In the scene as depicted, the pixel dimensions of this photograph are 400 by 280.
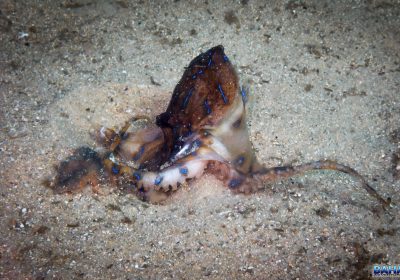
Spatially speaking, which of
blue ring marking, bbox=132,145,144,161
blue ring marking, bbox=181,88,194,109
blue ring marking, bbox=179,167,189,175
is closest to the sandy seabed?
blue ring marking, bbox=179,167,189,175

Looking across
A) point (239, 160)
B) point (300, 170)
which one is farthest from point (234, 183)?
point (300, 170)

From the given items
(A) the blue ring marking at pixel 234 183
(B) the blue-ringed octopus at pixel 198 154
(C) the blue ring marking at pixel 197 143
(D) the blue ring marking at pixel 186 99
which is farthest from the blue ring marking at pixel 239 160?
(D) the blue ring marking at pixel 186 99

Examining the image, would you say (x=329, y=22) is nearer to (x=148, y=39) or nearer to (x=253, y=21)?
(x=253, y=21)

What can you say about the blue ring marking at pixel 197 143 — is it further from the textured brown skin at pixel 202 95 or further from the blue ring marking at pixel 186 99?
the blue ring marking at pixel 186 99

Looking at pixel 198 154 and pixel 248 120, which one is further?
pixel 248 120

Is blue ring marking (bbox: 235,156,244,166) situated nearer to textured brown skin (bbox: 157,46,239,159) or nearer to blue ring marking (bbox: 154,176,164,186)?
textured brown skin (bbox: 157,46,239,159)

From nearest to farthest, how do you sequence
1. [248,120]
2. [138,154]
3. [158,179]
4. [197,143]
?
[158,179], [197,143], [138,154], [248,120]

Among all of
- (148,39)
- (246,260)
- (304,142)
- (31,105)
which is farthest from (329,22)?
(31,105)

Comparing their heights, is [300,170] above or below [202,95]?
below

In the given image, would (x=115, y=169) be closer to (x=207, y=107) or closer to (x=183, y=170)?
(x=183, y=170)
